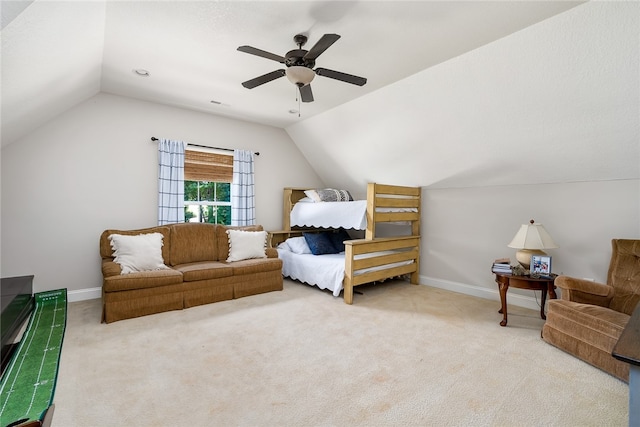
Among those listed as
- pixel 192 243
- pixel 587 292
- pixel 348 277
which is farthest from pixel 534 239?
pixel 192 243

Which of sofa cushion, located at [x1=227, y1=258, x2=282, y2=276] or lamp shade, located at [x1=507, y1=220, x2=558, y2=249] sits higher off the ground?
lamp shade, located at [x1=507, y1=220, x2=558, y2=249]

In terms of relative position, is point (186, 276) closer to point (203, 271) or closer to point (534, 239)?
point (203, 271)

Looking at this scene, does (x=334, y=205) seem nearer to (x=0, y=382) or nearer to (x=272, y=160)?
(x=272, y=160)

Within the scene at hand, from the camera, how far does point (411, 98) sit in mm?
3398

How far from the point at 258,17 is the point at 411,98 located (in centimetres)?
187

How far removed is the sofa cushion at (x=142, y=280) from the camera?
2.95 metres

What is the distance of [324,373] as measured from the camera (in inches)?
83.8

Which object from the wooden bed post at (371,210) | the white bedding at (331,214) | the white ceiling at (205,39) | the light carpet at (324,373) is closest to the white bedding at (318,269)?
the wooden bed post at (371,210)

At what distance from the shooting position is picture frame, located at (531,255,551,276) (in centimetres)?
291

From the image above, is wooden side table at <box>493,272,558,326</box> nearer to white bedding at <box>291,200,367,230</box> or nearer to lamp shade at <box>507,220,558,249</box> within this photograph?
lamp shade at <box>507,220,558,249</box>

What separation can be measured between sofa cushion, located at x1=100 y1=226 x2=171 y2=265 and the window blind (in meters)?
0.92

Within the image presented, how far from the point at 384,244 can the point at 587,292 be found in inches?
82.0

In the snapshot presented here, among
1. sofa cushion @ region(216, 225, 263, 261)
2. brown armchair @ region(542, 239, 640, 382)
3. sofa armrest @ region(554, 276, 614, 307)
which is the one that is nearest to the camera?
brown armchair @ region(542, 239, 640, 382)

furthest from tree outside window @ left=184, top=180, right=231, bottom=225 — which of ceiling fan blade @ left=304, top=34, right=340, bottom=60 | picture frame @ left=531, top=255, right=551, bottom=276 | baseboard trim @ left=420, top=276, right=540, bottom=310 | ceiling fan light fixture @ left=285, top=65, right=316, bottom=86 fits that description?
picture frame @ left=531, top=255, right=551, bottom=276
